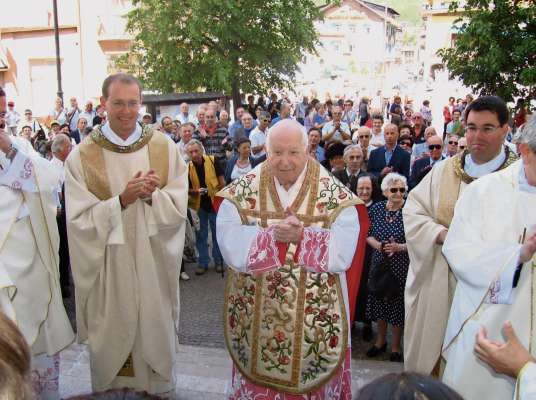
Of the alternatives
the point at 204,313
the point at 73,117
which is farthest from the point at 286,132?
the point at 73,117

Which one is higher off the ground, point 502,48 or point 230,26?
point 230,26

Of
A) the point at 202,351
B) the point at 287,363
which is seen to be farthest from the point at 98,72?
the point at 287,363

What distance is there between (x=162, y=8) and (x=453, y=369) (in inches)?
→ 736

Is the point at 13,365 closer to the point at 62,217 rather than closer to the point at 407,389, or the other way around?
the point at 407,389

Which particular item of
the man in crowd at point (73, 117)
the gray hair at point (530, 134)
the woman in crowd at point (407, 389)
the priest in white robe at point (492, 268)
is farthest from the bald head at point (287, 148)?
the man in crowd at point (73, 117)

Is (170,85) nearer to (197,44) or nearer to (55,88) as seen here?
(197,44)

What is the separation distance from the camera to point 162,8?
19.8 m

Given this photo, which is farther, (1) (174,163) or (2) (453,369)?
(1) (174,163)

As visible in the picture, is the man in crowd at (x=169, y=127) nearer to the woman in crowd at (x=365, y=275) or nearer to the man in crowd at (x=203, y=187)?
the man in crowd at (x=203, y=187)

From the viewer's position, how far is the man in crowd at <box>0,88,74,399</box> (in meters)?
3.99

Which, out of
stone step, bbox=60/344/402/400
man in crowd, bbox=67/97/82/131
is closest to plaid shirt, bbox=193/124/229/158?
stone step, bbox=60/344/402/400

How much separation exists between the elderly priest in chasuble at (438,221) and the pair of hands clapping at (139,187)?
5.36ft

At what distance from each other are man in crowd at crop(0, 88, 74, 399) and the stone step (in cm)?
48

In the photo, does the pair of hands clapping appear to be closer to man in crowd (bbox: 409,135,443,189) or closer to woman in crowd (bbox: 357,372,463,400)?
woman in crowd (bbox: 357,372,463,400)
